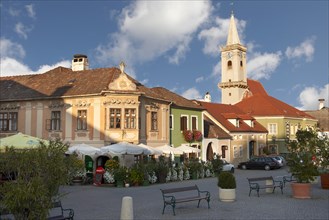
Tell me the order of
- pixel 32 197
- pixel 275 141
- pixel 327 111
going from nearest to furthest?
pixel 32 197 → pixel 275 141 → pixel 327 111

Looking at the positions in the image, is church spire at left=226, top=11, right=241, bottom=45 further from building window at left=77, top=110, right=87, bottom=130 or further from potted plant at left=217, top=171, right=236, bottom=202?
potted plant at left=217, top=171, right=236, bottom=202

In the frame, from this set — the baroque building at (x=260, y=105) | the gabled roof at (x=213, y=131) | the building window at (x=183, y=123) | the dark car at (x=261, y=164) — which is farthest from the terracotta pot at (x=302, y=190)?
the baroque building at (x=260, y=105)

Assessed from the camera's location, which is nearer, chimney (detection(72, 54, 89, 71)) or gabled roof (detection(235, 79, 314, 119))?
chimney (detection(72, 54, 89, 71))

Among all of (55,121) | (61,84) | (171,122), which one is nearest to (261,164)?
(171,122)

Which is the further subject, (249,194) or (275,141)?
(275,141)

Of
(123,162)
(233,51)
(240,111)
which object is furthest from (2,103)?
(233,51)

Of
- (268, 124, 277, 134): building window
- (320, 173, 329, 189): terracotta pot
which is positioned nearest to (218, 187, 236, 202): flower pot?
(320, 173, 329, 189): terracotta pot

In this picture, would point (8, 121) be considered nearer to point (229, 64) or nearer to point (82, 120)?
point (82, 120)

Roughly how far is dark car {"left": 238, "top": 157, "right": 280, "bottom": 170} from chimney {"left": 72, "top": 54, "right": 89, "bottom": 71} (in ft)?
64.1

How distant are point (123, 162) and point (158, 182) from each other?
452cm

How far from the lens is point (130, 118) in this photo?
3152 centimetres

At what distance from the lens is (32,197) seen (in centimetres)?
852

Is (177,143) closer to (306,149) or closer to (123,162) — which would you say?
(123,162)

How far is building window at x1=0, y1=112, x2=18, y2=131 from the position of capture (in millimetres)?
34812
